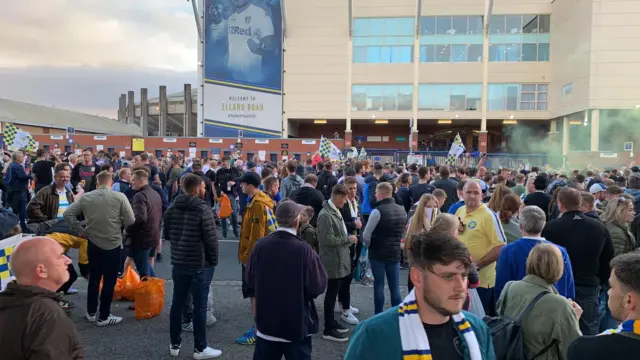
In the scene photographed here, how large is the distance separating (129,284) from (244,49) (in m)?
35.3

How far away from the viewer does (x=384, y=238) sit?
5648 millimetres

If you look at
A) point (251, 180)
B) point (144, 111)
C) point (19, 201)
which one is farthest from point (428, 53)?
point (144, 111)

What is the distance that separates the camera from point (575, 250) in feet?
14.7

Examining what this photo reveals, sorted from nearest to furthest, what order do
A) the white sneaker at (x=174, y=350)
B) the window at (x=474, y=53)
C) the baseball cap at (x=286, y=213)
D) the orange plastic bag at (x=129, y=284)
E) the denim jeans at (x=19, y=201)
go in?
the baseball cap at (x=286, y=213) → the white sneaker at (x=174, y=350) → the orange plastic bag at (x=129, y=284) → the denim jeans at (x=19, y=201) → the window at (x=474, y=53)

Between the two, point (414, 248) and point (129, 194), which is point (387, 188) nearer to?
point (414, 248)

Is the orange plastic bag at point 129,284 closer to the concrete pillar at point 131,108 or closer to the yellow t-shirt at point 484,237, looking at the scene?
the yellow t-shirt at point 484,237

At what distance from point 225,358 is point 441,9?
126 feet

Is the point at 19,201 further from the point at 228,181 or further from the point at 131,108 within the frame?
the point at 131,108

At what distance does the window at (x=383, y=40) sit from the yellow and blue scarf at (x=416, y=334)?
38.5m

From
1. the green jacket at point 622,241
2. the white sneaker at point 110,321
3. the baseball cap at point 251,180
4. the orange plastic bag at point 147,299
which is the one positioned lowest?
the white sneaker at point 110,321

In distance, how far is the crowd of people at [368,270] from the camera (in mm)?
1887

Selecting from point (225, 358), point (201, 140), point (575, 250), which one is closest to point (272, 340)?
point (225, 358)

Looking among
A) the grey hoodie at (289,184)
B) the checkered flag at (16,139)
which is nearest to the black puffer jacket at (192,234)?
the grey hoodie at (289,184)

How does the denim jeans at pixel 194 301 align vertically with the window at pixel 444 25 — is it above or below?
below
